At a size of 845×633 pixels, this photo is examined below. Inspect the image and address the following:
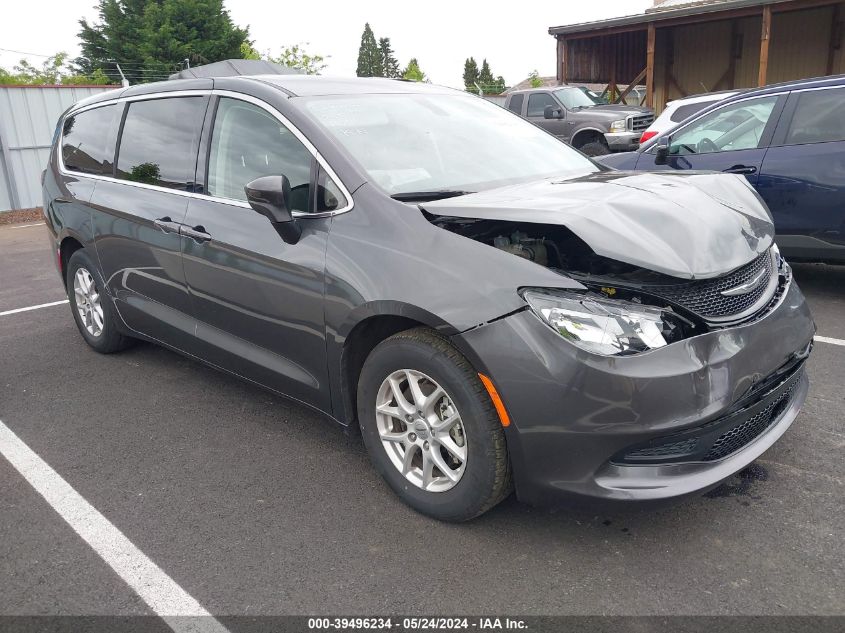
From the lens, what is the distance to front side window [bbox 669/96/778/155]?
236 inches

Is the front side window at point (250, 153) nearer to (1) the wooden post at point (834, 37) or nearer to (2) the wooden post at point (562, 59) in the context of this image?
(2) the wooden post at point (562, 59)

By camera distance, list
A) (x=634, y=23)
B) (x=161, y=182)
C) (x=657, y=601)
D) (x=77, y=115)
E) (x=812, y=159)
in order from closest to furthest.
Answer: (x=657, y=601) < (x=161, y=182) < (x=77, y=115) < (x=812, y=159) < (x=634, y=23)

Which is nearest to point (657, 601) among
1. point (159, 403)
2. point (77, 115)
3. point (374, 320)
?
point (374, 320)

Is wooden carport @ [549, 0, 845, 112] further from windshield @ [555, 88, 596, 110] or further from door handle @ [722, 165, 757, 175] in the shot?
door handle @ [722, 165, 757, 175]

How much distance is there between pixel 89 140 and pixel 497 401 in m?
3.71

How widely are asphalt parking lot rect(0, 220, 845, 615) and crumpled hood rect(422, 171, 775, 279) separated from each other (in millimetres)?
952

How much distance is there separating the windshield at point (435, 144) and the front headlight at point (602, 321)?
94 centimetres

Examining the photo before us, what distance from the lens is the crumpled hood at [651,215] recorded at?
2566 millimetres

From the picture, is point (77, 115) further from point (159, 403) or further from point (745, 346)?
point (745, 346)

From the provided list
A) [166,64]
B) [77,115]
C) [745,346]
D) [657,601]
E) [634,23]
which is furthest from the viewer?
[166,64]

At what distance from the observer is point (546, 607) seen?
2404mm

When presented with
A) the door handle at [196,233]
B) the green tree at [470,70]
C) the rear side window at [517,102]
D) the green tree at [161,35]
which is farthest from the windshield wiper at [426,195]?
the green tree at [470,70]

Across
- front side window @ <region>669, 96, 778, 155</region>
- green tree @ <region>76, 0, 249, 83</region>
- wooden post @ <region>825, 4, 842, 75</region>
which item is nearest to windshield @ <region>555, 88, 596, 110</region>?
wooden post @ <region>825, 4, 842, 75</region>

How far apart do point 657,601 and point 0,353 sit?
195 inches
